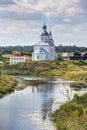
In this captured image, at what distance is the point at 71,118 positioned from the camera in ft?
135

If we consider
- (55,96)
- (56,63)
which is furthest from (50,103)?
(56,63)

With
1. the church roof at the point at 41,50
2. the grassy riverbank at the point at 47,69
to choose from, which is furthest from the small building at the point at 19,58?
the grassy riverbank at the point at 47,69

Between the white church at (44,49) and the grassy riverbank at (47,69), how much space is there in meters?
11.7

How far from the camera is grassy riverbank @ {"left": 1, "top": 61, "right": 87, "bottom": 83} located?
423 ft

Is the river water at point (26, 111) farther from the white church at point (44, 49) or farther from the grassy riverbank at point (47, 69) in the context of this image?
the white church at point (44, 49)

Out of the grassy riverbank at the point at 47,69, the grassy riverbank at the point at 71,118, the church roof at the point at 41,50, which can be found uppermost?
the church roof at the point at 41,50

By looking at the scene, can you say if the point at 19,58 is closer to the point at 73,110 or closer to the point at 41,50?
the point at 41,50

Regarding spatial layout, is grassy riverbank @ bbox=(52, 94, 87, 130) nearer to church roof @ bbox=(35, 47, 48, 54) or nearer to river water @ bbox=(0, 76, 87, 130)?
river water @ bbox=(0, 76, 87, 130)

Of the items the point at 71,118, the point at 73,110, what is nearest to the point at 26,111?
the point at 73,110

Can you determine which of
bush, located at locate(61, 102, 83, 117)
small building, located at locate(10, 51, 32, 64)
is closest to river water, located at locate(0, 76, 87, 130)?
bush, located at locate(61, 102, 83, 117)

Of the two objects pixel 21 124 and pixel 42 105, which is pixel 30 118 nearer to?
pixel 21 124

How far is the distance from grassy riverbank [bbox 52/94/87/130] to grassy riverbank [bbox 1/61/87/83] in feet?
242

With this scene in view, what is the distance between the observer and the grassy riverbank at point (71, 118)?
38.2 meters

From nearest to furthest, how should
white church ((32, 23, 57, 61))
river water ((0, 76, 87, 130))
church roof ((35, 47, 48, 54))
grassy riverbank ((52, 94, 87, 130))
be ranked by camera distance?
grassy riverbank ((52, 94, 87, 130))
river water ((0, 76, 87, 130))
church roof ((35, 47, 48, 54))
white church ((32, 23, 57, 61))
